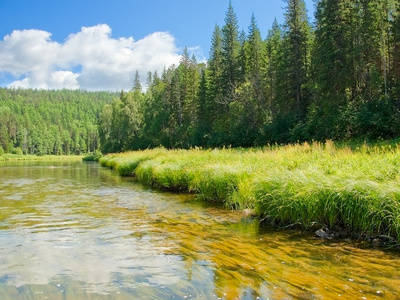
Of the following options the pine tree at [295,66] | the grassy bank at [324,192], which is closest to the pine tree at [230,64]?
the pine tree at [295,66]

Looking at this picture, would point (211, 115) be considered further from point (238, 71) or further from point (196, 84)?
point (196, 84)

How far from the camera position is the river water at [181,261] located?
4.82 meters

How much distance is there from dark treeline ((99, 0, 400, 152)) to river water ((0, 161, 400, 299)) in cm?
2297

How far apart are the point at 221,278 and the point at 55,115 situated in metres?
213

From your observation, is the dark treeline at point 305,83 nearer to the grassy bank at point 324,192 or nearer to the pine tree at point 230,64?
the pine tree at point 230,64

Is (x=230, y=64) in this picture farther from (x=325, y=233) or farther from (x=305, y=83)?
(x=325, y=233)

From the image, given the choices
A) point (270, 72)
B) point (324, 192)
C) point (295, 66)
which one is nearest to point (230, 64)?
point (270, 72)

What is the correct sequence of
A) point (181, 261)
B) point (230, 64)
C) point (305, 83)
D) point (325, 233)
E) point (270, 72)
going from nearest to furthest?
point (181, 261) < point (325, 233) < point (305, 83) < point (270, 72) < point (230, 64)

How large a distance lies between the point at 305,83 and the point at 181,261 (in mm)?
36528

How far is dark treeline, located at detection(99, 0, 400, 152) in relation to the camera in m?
29.8

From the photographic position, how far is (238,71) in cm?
5316

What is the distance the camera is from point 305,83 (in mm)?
38812

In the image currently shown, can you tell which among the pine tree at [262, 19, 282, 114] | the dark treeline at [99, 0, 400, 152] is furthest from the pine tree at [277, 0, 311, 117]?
the pine tree at [262, 19, 282, 114]

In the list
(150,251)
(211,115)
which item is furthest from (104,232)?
(211,115)
